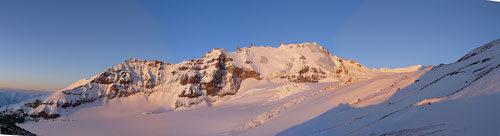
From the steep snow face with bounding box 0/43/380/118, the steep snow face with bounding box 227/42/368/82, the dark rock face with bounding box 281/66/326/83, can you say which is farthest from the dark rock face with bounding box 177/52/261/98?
the dark rock face with bounding box 281/66/326/83

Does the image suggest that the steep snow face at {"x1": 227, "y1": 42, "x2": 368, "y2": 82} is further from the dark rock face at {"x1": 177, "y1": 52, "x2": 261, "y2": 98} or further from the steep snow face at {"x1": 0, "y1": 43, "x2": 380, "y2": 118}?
the dark rock face at {"x1": 177, "y1": 52, "x2": 261, "y2": 98}

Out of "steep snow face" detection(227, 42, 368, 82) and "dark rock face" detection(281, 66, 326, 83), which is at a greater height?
"steep snow face" detection(227, 42, 368, 82)

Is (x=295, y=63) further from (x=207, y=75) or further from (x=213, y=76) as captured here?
(x=207, y=75)

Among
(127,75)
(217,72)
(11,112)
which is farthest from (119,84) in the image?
(217,72)

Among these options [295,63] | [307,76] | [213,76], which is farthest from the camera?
[295,63]

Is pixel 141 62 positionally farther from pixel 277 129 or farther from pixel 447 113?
pixel 447 113

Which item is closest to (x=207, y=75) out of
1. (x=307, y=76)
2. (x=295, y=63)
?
(x=295, y=63)

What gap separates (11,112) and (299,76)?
363ft

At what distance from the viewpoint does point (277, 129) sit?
1998cm

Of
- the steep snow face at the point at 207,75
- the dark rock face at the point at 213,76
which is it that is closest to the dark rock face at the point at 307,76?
the steep snow face at the point at 207,75

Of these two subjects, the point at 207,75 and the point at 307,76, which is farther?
the point at 307,76

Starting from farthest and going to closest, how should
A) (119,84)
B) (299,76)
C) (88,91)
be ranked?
(299,76) → (119,84) → (88,91)

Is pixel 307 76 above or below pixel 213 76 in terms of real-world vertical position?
below

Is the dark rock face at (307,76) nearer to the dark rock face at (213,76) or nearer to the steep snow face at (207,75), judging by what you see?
the steep snow face at (207,75)
